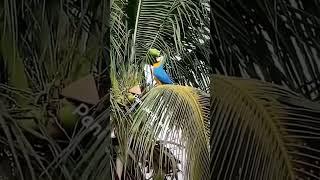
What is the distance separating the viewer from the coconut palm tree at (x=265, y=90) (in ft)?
7.96

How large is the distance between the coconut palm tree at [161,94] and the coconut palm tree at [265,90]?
1310 mm

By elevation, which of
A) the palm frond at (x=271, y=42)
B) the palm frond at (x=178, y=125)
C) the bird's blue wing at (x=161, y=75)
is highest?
the palm frond at (x=271, y=42)

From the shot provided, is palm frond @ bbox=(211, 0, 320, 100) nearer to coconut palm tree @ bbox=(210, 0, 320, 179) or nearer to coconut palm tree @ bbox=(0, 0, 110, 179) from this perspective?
coconut palm tree @ bbox=(210, 0, 320, 179)

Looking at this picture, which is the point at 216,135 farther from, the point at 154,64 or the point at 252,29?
the point at 154,64

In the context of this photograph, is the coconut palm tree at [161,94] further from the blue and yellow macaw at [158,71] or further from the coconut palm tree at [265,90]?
the coconut palm tree at [265,90]

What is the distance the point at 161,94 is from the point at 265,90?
5.60 feet

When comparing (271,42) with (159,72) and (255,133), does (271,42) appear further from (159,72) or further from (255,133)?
(159,72)

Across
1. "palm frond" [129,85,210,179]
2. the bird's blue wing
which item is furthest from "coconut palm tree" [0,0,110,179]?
the bird's blue wing

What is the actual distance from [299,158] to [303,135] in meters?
0.11

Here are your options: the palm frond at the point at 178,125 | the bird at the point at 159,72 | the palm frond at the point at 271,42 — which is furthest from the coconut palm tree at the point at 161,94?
the palm frond at the point at 271,42

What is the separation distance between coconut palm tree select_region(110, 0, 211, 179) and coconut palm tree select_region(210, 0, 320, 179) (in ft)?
4.30

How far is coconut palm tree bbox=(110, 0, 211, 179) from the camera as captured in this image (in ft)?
12.8

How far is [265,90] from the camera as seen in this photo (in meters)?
2.47

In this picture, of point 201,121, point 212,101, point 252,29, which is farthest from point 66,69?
point 201,121
